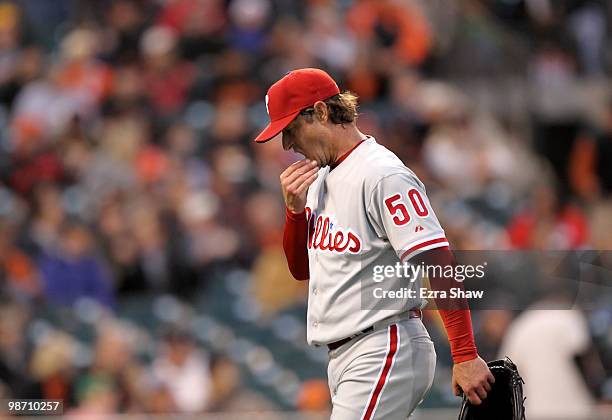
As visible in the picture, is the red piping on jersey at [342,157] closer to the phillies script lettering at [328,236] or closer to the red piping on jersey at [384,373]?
the phillies script lettering at [328,236]

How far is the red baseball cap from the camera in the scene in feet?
12.5

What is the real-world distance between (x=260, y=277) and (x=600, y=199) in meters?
2.66

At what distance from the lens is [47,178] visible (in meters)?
9.66

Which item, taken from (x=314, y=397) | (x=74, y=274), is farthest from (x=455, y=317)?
(x=74, y=274)

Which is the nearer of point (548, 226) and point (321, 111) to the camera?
point (321, 111)

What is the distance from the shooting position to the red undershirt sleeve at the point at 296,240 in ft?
13.0

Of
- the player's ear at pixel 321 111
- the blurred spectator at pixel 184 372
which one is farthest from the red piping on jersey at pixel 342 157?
the blurred spectator at pixel 184 372

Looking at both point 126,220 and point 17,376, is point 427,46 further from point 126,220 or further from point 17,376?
point 17,376

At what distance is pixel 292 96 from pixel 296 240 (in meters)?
0.52

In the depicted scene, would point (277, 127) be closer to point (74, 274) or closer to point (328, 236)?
point (328, 236)

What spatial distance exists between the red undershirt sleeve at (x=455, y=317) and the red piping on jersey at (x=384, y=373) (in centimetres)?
19

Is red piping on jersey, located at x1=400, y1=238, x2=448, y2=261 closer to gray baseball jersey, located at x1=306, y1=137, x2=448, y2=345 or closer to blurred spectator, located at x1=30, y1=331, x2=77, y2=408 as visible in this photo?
gray baseball jersey, located at x1=306, y1=137, x2=448, y2=345

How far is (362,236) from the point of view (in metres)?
3.74

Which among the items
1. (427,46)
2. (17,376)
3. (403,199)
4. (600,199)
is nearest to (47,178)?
(17,376)
